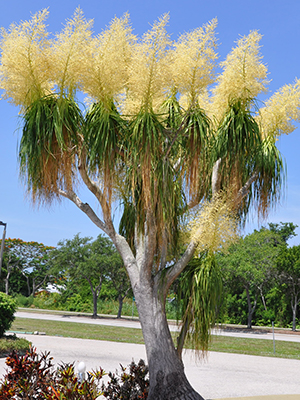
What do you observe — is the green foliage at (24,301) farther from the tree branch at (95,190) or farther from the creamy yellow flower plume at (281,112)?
the creamy yellow flower plume at (281,112)

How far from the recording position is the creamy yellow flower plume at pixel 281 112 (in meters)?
5.55

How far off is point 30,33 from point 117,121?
1491 millimetres

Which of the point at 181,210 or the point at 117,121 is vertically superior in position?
the point at 117,121

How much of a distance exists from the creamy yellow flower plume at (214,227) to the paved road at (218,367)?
1.45 metres

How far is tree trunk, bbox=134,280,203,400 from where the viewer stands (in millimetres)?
4953

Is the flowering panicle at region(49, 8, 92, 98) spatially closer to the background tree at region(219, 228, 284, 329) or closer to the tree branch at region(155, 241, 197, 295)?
the tree branch at region(155, 241, 197, 295)

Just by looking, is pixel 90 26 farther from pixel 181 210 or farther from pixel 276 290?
pixel 276 290

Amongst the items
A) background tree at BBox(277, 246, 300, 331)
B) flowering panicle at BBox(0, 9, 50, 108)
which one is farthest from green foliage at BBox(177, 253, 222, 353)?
background tree at BBox(277, 246, 300, 331)

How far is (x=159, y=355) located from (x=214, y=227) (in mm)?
1668

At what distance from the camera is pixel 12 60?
16.0 feet

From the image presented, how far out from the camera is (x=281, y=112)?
221 inches

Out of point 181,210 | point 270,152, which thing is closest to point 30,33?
point 181,210

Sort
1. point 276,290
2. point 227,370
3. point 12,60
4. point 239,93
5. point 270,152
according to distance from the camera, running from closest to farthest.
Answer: point 12,60, point 239,93, point 270,152, point 227,370, point 276,290

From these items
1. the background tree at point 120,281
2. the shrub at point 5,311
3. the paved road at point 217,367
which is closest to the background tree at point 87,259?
the background tree at point 120,281
